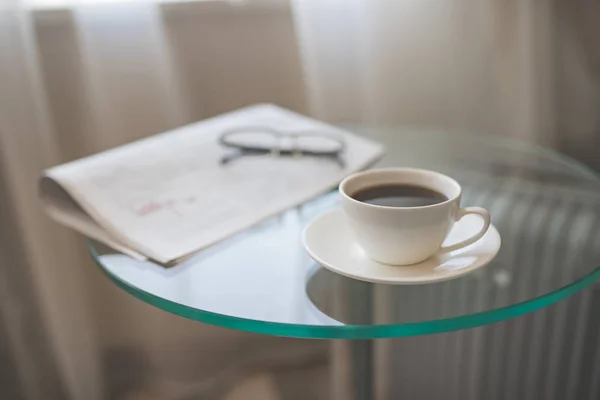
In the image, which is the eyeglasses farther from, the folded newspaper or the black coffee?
the black coffee

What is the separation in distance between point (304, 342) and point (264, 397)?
119mm

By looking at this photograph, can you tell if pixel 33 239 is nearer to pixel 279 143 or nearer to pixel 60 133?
pixel 60 133

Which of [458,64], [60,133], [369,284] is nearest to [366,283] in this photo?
[369,284]

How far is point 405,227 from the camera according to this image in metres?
0.55

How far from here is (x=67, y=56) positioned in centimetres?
98

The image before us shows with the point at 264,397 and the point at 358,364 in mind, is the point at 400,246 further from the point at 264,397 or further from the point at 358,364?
the point at 264,397

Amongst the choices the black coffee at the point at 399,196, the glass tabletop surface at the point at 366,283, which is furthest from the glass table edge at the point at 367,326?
the black coffee at the point at 399,196

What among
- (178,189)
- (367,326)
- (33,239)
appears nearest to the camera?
(367,326)

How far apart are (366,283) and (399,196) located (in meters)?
0.09

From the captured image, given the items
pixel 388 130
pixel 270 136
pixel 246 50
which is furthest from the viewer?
pixel 246 50

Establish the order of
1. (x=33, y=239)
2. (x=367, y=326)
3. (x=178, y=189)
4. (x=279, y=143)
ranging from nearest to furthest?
(x=367, y=326) → (x=178, y=189) → (x=279, y=143) → (x=33, y=239)

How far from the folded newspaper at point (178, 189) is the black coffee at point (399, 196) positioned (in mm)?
124

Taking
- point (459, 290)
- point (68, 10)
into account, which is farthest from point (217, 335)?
point (459, 290)

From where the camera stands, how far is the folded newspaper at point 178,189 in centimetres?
66
